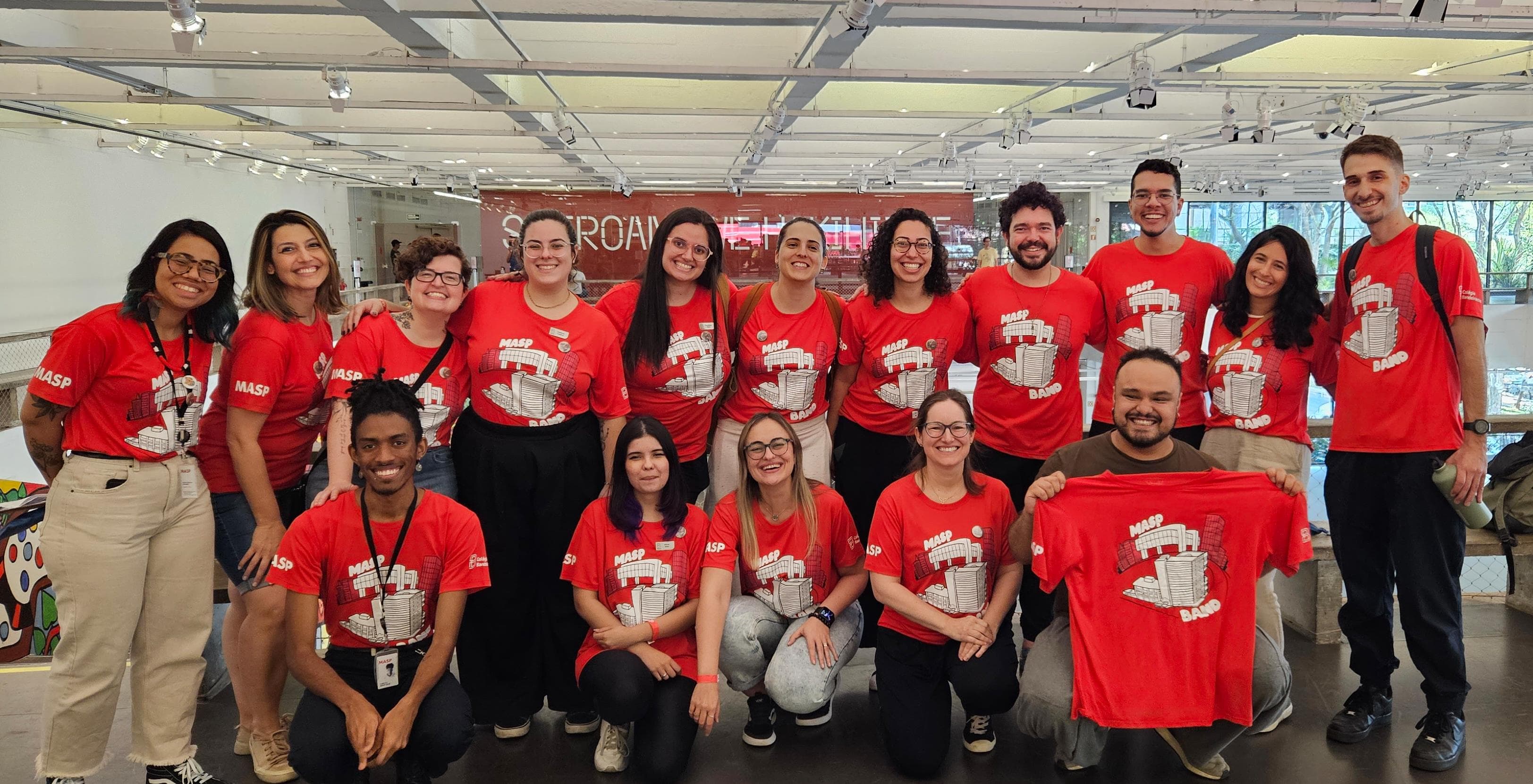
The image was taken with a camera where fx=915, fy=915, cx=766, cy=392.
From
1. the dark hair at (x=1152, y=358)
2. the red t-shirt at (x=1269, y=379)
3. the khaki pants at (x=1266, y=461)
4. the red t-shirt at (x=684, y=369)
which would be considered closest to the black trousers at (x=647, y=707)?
the red t-shirt at (x=684, y=369)

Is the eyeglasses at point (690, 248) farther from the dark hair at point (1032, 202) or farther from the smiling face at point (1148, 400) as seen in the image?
the smiling face at point (1148, 400)

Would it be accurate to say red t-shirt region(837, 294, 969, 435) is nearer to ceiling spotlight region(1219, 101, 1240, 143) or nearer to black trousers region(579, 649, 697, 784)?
black trousers region(579, 649, 697, 784)

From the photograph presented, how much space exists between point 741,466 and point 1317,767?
199 cm

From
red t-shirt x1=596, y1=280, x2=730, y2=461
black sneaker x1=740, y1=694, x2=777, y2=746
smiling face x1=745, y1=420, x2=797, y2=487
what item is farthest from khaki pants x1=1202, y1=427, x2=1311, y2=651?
red t-shirt x1=596, y1=280, x2=730, y2=461

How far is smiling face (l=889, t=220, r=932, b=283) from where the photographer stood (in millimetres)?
3076

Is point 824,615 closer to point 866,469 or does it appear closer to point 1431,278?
point 866,469

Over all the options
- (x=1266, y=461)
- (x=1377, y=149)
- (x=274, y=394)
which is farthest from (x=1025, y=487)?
(x=274, y=394)

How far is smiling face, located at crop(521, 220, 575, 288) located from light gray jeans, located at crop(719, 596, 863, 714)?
1197mm

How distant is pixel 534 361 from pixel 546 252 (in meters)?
0.35

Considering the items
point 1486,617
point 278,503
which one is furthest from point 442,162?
point 1486,617

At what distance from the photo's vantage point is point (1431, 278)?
9.03ft

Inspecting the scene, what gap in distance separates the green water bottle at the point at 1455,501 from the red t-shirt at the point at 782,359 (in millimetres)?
1869

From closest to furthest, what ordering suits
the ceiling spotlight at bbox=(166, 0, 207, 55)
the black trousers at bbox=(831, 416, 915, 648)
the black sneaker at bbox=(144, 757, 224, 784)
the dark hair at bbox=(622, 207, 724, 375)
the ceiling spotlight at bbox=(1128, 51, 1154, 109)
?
the black sneaker at bbox=(144, 757, 224, 784), the dark hair at bbox=(622, 207, 724, 375), the black trousers at bbox=(831, 416, 915, 648), the ceiling spotlight at bbox=(166, 0, 207, 55), the ceiling spotlight at bbox=(1128, 51, 1154, 109)

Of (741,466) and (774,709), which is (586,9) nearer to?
(741,466)
